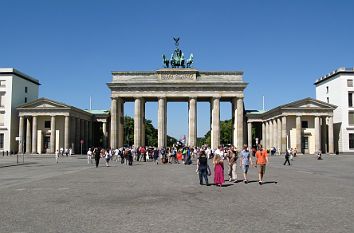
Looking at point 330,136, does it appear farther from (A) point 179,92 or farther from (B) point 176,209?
(B) point 176,209

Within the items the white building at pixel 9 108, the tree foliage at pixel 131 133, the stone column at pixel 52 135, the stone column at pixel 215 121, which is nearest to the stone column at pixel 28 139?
the white building at pixel 9 108

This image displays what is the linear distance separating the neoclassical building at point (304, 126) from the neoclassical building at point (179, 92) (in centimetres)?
789

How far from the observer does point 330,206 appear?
46.0 feet

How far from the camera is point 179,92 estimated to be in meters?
82.6

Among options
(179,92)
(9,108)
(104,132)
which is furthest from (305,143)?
(9,108)

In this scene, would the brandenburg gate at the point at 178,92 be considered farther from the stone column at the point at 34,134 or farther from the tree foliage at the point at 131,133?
the tree foliage at the point at 131,133

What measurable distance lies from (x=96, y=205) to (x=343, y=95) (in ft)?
→ 262

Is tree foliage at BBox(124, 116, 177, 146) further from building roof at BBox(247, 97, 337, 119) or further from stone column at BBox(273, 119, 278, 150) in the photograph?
building roof at BBox(247, 97, 337, 119)

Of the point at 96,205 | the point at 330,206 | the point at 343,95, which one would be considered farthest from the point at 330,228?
the point at 343,95

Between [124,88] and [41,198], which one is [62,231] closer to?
[41,198]

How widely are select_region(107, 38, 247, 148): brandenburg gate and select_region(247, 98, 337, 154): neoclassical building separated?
7.88 metres

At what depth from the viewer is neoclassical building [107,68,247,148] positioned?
3246 inches

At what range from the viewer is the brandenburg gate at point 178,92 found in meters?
82.4

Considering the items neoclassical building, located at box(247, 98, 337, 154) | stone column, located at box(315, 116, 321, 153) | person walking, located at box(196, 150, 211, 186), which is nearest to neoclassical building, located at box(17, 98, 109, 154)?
neoclassical building, located at box(247, 98, 337, 154)
